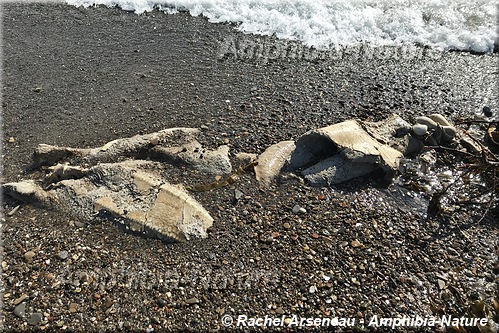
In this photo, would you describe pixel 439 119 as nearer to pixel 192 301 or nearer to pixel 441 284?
pixel 441 284

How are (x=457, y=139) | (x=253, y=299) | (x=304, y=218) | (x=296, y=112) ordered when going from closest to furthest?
(x=253, y=299)
(x=304, y=218)
(x=457, y=139)
(x=296, y=112)

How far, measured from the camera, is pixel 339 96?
566cm

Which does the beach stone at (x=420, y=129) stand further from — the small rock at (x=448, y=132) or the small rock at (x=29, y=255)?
the small rock at (x=29, y=255)

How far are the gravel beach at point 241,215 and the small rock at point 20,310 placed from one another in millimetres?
16

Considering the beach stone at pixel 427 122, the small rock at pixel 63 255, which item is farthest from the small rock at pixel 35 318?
the beach stone at pixel 427 122

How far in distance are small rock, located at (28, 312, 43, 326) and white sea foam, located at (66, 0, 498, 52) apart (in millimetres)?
5623

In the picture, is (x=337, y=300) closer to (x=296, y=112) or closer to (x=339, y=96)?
(x=296, y=112)

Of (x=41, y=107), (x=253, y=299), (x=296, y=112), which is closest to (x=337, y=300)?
(x=253, y=299)

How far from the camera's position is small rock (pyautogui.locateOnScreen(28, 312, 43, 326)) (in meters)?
3.25

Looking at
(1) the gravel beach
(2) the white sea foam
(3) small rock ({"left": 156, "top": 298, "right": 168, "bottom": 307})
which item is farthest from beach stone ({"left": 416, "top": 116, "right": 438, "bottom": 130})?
(3) small rock ({"left": 156, "top": 298, "right": 168, "bottom": 307})

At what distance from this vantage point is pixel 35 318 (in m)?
3.28

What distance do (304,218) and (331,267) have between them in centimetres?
61

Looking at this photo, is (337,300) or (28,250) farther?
(28,250)

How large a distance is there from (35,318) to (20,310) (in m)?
0.17
